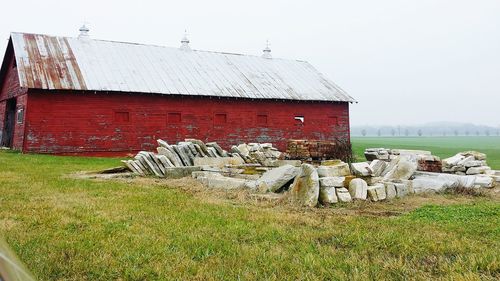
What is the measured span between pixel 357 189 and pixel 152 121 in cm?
1757

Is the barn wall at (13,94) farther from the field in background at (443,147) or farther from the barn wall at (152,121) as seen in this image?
the field in background at (443,147)

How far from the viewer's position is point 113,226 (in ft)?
18.4

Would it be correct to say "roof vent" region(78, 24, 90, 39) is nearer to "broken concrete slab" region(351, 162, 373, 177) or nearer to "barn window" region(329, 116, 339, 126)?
"barn window" region(329, 116, 339, 126)

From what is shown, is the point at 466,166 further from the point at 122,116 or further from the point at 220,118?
the point at 122,116

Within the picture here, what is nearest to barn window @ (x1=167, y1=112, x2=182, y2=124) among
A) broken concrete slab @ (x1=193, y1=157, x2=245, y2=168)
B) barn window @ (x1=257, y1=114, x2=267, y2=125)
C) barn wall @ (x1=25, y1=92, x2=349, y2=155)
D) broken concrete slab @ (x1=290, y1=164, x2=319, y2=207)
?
barn wall @ (x1=25, y1=92, x2=349, y2=155)

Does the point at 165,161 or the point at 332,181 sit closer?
the point at 332,181

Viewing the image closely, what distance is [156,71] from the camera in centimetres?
2578

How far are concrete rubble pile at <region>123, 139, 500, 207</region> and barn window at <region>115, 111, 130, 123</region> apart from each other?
388 inches

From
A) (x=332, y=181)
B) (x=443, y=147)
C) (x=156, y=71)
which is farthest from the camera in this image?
(x=443, y=147)

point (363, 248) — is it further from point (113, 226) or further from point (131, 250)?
point (113, 226)

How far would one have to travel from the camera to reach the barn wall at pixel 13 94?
22.4 metres

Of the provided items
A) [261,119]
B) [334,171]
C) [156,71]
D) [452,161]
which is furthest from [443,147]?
[334,171]

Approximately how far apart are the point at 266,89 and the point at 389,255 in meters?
23.4

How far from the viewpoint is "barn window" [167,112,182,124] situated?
2466 cm
